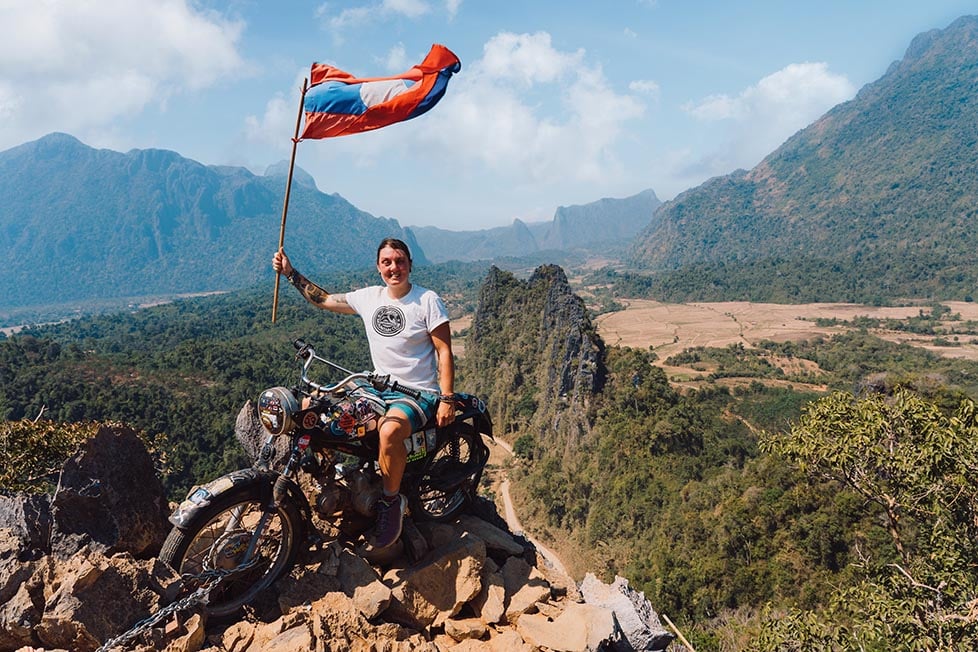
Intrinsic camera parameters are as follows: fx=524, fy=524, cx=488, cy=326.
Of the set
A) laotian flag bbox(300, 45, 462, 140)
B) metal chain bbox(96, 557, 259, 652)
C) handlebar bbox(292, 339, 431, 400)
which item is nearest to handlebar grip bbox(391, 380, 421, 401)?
handlebar bbox(292, 339, 431, 400)

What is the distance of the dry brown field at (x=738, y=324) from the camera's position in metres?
84.4

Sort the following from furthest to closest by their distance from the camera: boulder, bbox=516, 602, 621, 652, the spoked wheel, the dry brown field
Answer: the dry brown field < the spoked wheel < boulder, bbox=516, 602, 621, 652

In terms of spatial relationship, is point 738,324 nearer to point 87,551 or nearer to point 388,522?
point 388,522

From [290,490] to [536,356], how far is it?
5002 centimetres

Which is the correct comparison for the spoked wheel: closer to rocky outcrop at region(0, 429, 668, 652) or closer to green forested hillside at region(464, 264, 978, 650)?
rocky outcrop at region(0, 429, 668, 652)

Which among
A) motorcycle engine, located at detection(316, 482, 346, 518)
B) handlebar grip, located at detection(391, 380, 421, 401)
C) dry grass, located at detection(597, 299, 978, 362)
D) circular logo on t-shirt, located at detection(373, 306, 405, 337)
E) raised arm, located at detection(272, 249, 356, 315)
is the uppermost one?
raised arm, located at detection(272, 249, 356, 315)

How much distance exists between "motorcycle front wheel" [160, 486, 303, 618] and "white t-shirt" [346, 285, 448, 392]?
51.9 inches

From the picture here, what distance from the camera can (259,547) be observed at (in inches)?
151

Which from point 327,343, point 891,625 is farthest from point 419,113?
point 327,343

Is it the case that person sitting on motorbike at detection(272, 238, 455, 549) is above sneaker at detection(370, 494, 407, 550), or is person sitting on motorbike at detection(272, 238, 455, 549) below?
above

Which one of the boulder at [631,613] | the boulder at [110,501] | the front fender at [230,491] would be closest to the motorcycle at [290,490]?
the front fender at [230,491]

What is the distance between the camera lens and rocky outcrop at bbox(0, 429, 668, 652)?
3.15m

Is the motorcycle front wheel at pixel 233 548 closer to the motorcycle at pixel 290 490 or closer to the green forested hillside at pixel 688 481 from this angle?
the motorcycle at pixel 290 490

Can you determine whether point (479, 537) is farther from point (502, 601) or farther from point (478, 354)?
point (478, 354)
